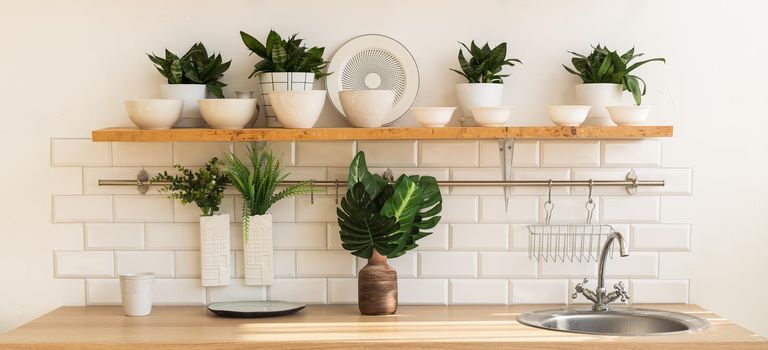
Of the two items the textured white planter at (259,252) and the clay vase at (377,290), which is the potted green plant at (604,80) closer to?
the clay vase at (377,290)

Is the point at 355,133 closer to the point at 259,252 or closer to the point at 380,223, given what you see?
the point at 380,223

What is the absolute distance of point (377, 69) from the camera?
302 cm

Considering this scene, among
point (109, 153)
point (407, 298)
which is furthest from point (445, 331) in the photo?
point (109, 153)

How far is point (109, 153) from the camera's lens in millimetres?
3033

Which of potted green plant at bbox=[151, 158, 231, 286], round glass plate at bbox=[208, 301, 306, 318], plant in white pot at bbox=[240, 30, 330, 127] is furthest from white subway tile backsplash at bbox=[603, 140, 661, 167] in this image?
potted green plant at bbox=[151, 158, 231, 286]

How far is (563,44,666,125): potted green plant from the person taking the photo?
115 inches

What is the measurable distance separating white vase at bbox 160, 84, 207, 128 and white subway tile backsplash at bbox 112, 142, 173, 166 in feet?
0.44

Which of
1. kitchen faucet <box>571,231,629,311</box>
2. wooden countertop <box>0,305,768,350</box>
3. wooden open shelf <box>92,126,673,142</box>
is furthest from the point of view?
kitchen faucet <box>571,231,629,311</box>

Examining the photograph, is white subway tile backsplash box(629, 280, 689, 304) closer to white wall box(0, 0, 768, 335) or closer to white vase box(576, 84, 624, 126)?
white wall box(0, 0, 768, 335)

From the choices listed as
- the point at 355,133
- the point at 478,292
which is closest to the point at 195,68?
the point at 355,133

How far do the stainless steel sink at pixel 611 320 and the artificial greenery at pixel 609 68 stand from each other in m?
0.65

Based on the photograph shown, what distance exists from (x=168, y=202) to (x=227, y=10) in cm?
64

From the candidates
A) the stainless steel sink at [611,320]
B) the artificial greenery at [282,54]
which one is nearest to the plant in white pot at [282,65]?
the artificial greenery at [282,54]

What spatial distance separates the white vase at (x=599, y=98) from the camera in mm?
2947
